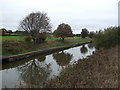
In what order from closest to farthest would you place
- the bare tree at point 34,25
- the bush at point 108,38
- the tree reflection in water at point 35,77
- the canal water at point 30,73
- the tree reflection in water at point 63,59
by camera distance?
the tree reflection in water at point 35,77
the canal water at point 30,73
the tree reflection in water at point 63,59
the bush at point 108,38
the bare tree at point 34,25

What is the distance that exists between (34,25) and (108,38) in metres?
15.6

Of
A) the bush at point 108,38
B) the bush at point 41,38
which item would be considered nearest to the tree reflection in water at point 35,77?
the bush at point 108,38

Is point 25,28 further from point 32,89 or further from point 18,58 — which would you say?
point 32,89

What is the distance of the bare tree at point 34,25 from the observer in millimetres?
29344

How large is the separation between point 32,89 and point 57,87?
857 mm

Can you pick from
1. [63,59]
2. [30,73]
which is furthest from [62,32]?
[30,73]

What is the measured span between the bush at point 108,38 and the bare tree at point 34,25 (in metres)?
12.7

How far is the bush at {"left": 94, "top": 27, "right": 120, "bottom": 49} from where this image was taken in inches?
751

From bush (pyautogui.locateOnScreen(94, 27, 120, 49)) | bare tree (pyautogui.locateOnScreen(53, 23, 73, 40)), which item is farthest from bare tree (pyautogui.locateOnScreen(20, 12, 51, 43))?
bare tree (pyautogui.locateOnScreen(53, 23, 73, 40))

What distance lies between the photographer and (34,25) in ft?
96.4

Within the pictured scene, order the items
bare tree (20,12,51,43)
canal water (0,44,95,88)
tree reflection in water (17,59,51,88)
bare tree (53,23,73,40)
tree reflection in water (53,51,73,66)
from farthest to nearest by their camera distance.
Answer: bare tree (53,23,73,40), bare tree (20,12,51,43), tree reflection in water (53,51,73,66), canal water (0,44,95,88), tree reflection in water (17,59,51,88)

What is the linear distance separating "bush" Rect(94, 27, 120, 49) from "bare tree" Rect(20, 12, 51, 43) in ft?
41.8

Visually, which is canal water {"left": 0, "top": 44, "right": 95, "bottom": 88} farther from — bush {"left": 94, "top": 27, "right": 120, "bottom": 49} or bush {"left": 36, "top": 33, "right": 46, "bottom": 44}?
bush {"left": 36, "top": 33, "right": 46, "bottom": 44}

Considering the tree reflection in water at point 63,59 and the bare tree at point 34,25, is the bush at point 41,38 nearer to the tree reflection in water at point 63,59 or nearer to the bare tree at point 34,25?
the bare tree at point 34,25
